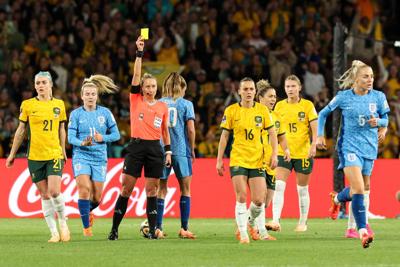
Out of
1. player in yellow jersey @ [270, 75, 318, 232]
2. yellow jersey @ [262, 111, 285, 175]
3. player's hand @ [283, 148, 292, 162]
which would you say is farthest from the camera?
player in yellow jersey @ [270, 75, 318, 232]

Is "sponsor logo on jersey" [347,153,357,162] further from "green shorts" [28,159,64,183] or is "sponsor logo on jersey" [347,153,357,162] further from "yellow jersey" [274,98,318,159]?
"green shorts" [28,159,64,183]

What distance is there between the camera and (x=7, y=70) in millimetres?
26234

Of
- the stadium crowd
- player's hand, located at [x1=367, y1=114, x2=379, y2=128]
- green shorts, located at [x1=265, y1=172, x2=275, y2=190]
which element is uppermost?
the stadium crowd

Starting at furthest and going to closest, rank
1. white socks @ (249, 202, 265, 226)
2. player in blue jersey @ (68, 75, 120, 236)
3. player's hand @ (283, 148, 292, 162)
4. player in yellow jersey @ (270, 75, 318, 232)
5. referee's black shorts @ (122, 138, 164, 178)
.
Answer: player in yellow jersey @ (270, 75, 318, 232) → player in blue jersey @ (68, 75, 120, 236) → player's hand @ (283, 148, 292, 162) → referee's black shorts @ (122, 138, 164, 178) → white socks @ (249, 202, 265, 226)

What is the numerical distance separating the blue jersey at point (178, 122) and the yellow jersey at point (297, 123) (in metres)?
2.17

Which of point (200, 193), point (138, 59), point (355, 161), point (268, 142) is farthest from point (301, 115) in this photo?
point (200, 193)

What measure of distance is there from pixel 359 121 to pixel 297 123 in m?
3.41

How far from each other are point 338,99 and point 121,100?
11.6 m

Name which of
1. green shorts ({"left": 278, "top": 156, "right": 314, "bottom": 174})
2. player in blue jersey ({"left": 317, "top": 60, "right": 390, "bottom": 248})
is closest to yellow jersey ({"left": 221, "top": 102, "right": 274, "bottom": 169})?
player in blue jersey ({"left": 317, "top": 60, "right": 390, "bottom": 248})

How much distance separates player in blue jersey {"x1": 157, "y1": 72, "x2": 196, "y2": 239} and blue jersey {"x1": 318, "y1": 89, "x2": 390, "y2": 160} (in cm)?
244

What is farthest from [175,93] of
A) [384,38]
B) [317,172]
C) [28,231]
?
[384,38]

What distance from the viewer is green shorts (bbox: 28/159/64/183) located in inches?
610

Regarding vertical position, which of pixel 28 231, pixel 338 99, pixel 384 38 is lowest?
pixel 28 231

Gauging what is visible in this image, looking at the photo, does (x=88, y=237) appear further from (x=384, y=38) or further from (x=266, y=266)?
(x=384, y=38)
